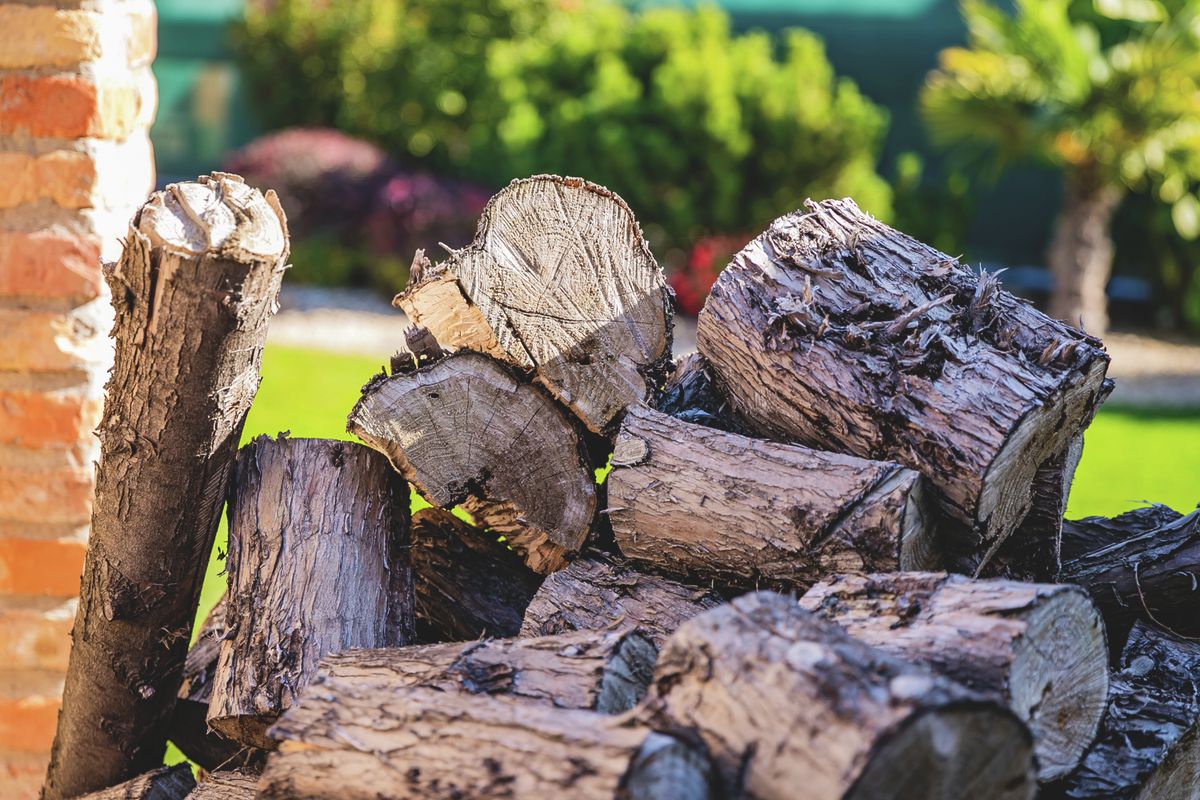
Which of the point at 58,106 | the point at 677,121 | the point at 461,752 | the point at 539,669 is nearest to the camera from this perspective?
the point at 461,752

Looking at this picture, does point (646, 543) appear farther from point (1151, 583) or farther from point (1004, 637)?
point (1151, 583)

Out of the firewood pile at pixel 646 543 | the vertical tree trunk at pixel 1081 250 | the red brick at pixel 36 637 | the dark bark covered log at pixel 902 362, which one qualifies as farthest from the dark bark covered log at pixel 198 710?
the vertical tree trunk at pixel 1081 250

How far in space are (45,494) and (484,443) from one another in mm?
973

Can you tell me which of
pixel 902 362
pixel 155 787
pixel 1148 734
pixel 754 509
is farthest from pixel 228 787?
pixel 1148 734

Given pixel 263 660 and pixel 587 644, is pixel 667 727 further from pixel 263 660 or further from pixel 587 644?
pixel 263 660

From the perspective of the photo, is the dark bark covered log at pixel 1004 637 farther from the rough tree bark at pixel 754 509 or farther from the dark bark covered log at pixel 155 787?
the dark bark covered log at pixel 155 787

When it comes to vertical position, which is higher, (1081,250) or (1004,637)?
(1081,250)

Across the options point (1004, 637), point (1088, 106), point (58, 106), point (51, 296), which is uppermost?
point (1088, 106)

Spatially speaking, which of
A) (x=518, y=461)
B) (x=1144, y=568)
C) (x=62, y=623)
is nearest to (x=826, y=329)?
(x=518, y=461)

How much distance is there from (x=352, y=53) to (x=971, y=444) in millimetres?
10682

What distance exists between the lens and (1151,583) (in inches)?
86.9

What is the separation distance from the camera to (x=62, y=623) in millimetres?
2500

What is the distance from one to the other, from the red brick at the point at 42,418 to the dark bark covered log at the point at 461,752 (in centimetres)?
105

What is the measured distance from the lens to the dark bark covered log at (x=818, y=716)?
133 cm
